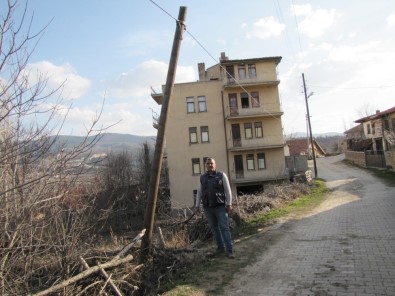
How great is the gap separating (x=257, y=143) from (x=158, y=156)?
3072 centimetres

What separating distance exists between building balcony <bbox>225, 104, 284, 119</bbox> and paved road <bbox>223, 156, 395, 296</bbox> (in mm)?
25773

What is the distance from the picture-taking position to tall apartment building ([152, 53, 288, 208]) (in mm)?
37500

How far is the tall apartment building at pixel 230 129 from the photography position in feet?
123

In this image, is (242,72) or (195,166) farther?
(242,72)

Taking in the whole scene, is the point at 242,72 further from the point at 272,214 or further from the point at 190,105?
the point at 272,214

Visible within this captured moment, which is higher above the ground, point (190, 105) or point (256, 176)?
point (190, 105)

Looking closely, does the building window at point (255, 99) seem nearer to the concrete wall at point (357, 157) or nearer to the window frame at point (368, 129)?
the concrete wall at point (357, 157)

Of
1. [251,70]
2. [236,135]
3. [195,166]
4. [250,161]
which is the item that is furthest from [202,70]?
[250,161]

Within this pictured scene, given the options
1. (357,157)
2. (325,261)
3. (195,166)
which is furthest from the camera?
(357,157)

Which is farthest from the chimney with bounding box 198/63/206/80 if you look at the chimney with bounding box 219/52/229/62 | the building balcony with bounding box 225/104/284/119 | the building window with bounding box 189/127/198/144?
the building window with bounding box 189/127/198/144

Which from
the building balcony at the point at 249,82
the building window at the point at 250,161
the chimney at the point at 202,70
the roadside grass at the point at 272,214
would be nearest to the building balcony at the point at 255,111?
the building balcony at the point at 249,82

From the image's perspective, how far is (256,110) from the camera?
3778 cm

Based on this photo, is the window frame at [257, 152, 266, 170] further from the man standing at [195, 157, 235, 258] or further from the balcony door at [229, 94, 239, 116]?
the man standing at [195, 157, 235, 258]

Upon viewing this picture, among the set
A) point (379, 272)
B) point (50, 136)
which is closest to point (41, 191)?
point (50, 136)
